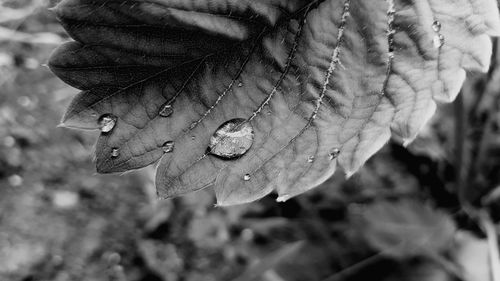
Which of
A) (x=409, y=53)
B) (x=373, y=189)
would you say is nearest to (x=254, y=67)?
(x=409, y=53)

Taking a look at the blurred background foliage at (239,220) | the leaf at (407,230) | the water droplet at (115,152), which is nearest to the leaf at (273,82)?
the water droplet at (115,152)

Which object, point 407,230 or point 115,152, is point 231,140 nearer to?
point 115,152

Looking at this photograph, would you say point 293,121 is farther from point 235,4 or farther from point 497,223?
point 497,223

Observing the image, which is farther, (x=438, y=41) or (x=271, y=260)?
(x=271, y=260)

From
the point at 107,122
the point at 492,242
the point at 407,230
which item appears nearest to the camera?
the point at 107,122

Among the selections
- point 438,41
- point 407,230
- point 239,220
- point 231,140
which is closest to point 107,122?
point 231,140

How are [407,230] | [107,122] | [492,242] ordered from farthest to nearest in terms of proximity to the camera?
[407,230]
[492,242]
[107,122]

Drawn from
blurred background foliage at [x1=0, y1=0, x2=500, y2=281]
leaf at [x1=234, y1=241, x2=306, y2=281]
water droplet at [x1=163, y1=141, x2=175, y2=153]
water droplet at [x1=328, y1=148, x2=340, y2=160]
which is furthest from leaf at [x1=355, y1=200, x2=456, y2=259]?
water droplet at [x1=163, y1=141, x2=175, y2=153]
